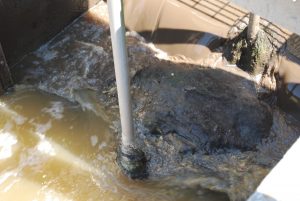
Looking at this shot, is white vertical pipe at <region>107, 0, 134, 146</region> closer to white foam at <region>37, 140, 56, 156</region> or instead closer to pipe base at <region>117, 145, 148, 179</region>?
pipe base at <region>117, 145, 148, 179</region>

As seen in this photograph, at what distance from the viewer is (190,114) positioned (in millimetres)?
5977

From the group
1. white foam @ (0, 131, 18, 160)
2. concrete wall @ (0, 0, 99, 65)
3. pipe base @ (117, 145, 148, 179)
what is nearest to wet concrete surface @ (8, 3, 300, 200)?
pipe base @ (117, 145, 148, 179)

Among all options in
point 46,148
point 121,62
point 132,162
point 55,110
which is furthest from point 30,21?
point 121,62

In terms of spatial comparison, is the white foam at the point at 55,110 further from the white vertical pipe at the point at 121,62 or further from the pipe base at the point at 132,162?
the white vertical pipe at the point at 121,62

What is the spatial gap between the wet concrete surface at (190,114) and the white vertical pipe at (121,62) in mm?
767

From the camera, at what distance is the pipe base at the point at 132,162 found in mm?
5473

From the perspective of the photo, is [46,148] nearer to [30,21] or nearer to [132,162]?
[132,162]

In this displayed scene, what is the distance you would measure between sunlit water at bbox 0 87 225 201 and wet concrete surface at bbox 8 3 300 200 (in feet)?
0.64

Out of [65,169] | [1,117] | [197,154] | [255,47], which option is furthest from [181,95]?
[1,117]

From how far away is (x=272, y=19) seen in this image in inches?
133

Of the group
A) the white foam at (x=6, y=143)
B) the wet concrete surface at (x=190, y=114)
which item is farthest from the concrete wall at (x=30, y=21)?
the white foam at (x=6, y=143)

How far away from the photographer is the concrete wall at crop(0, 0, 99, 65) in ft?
22.1

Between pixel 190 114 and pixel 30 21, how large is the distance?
10.2 feet

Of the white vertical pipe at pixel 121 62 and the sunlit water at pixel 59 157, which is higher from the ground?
the white vertical pipe at pixel 121 62
